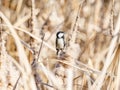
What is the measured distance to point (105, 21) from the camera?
177 centimetres

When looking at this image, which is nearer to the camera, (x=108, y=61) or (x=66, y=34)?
(x=108, y=61)

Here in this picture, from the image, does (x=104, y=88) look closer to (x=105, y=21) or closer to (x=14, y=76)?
(x=14, y=76)

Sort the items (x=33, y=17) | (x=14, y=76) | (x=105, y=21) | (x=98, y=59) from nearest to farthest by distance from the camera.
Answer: (x=33, y=17) < (x=14, y=76) < (x=98, y=59) < (x=105, y=21)

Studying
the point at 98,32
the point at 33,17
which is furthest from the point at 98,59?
the point at 33,17

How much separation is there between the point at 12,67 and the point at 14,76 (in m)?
0.03

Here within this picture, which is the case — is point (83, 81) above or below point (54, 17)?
below

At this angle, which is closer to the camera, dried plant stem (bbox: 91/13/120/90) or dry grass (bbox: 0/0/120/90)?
dried plant stem (bbox: 91/13/120/90)

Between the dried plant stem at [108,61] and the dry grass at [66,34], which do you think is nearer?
the dried plant stem at [108,61]

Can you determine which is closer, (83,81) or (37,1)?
(83,81)

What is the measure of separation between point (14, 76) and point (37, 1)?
0.84m

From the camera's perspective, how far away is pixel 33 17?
35.5 inches

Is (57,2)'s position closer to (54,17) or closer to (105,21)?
(54,17)

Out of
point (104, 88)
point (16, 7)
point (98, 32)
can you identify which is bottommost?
point (104, 88)

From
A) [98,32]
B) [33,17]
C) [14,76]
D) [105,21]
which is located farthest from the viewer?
[105,21]
